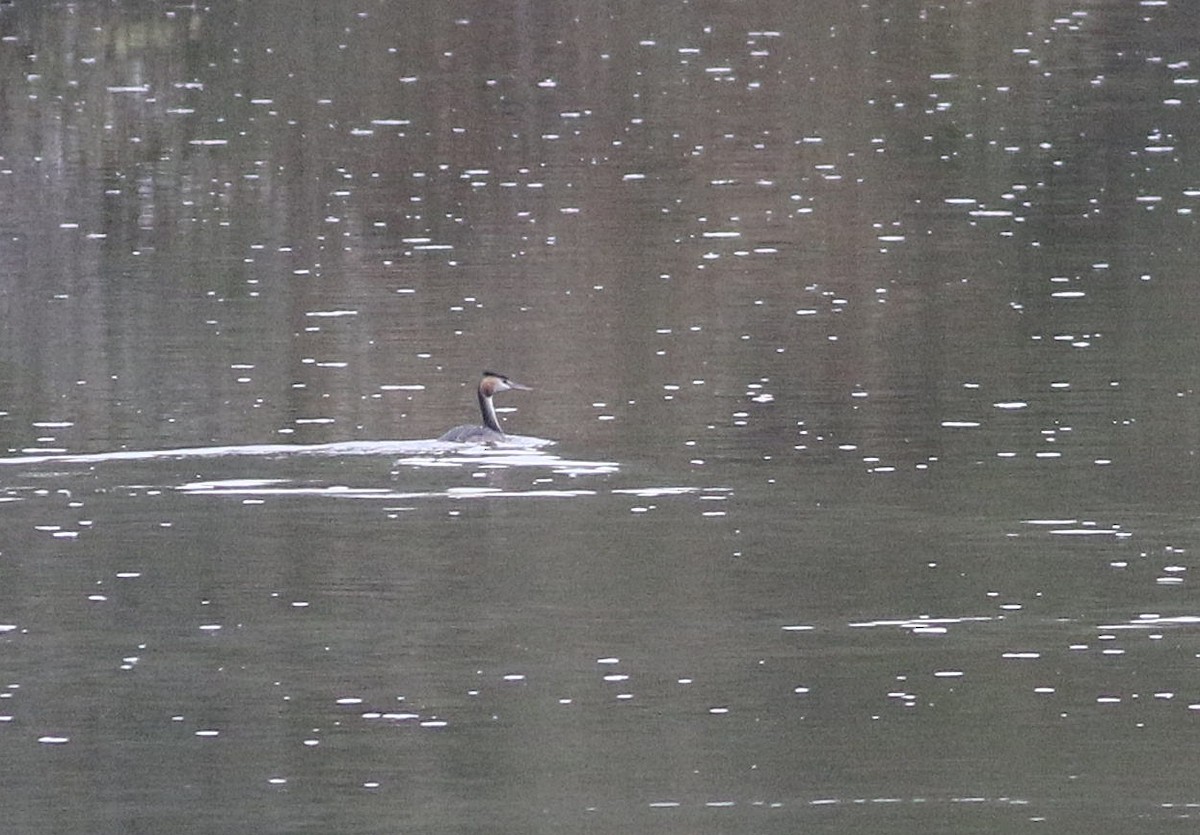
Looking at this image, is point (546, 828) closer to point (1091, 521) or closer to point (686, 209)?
point (1091, 521)

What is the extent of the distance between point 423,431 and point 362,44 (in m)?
32.0


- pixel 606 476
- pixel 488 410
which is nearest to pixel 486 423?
pixel 488 410

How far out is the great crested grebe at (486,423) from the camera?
18750 millimetres

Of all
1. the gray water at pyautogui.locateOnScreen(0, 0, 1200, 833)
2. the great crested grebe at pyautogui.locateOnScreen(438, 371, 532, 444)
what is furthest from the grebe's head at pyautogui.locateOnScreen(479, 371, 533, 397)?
the gray water at pyautogui.locateOnScreen(0, 0, 1200, 833)

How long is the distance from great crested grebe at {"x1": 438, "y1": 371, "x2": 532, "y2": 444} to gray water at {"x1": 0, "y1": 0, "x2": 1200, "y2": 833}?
0.16m

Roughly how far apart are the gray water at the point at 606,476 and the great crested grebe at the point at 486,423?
0.16m

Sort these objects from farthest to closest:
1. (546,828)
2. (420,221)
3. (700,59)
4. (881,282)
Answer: (700,59)
(420,221)
(881,282)
(546,828)

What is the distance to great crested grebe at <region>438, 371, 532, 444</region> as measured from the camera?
1875 centimetres

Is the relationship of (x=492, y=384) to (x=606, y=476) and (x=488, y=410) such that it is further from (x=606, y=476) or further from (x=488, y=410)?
(x=606, y=476)

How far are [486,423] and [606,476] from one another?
142 cm

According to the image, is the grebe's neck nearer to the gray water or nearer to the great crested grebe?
the great crested grebe

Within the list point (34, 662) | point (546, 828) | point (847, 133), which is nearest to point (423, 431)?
point (34, 662)

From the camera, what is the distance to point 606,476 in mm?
17875

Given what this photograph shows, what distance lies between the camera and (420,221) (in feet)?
100
